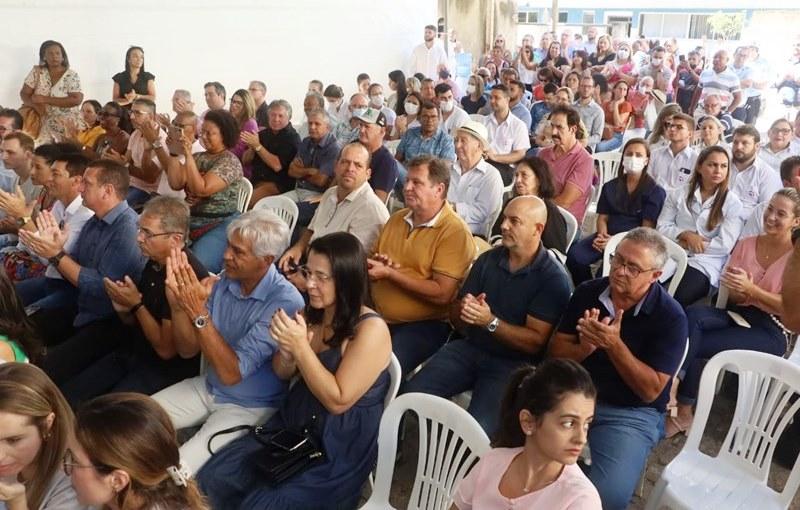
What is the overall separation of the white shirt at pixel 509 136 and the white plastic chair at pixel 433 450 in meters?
4.16

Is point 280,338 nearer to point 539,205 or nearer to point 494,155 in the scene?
point 539,205

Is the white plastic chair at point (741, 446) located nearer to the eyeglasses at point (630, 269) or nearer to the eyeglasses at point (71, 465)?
the eyeglasses at point (630, 269)

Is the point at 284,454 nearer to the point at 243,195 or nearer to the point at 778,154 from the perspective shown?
the point at 243,195

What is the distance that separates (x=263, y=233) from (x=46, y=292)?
156cm

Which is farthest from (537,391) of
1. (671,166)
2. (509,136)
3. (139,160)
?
(509,136)

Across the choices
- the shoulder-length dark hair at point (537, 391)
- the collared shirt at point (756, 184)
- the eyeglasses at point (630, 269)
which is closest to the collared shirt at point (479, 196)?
the collared shirt at point (756, 184)

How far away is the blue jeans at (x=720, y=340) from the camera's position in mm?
2891

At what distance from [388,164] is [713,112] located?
3.74 metres

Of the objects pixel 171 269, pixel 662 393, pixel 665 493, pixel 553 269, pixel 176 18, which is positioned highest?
pixel 176 18

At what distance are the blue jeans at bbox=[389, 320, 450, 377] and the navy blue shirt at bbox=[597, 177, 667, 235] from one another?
164 centimetres

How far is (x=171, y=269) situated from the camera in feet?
7.30

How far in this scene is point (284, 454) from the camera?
2010mm

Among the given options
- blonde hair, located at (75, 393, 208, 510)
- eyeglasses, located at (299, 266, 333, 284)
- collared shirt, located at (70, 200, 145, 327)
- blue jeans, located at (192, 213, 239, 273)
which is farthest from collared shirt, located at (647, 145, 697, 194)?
blonde hair, located at (75, 393, 208, 510)

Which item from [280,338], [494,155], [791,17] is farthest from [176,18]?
[791,17]
